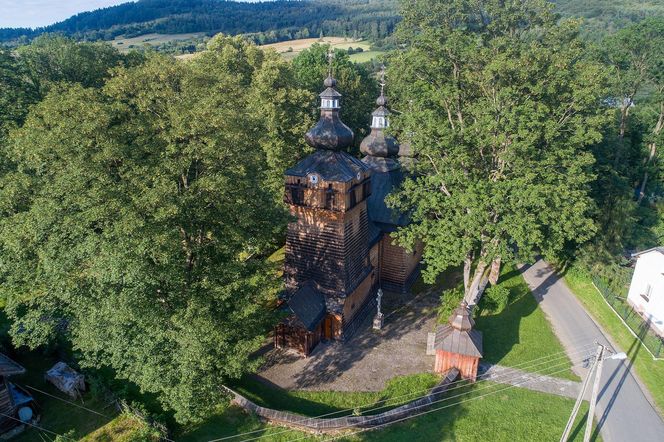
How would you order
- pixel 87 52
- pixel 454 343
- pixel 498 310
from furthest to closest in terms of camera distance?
1. pixel 87 52
2. pixel 498 310
3. pixel 454 343

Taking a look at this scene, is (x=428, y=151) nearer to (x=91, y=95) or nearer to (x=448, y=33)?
(x=448, y=33)

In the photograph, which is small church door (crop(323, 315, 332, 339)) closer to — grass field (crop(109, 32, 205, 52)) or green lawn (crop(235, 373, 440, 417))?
green lawn (crop(235, 373, 440, 417))

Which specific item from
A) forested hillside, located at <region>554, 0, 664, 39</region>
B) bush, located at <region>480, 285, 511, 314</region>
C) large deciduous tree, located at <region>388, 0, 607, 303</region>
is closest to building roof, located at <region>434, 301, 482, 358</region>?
large deciduous tree, located at <region>388, 0, 607, 303</region>

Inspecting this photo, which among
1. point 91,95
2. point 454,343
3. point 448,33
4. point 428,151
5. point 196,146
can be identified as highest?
point 448,33

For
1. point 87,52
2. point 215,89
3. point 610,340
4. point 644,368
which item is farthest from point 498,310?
point 87,52

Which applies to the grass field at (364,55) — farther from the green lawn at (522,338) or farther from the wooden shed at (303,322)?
the wooden shed at (303,322)

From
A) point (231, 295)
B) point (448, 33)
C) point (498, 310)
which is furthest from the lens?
point (498, 310)

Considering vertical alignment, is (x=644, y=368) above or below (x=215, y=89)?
below
